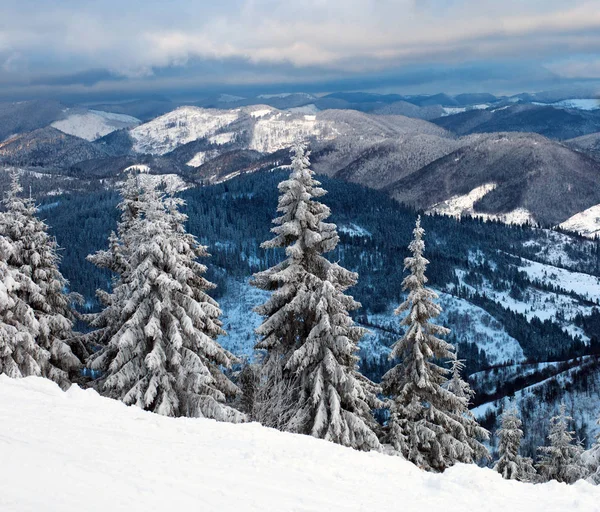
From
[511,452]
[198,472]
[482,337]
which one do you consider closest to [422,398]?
[198,472]

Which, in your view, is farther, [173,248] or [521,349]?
[521,349]

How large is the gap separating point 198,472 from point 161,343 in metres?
11.6

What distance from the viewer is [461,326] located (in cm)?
19838

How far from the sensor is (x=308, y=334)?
22.0 metres

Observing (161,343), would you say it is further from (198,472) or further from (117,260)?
(198,472)

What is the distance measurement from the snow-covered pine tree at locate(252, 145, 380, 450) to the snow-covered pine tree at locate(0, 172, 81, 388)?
1113 cm

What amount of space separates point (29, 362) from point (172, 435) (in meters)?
14.3

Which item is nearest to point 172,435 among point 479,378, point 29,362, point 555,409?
point 29,362

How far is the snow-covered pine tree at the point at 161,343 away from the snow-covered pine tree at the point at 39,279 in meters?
4.17

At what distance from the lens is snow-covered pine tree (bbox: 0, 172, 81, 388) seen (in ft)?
83.6

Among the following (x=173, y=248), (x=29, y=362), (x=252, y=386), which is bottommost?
(x=252, y=386)

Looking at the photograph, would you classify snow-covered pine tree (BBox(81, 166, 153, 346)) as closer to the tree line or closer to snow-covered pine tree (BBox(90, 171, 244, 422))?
the tree line

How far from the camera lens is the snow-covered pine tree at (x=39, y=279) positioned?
2547 centimetres

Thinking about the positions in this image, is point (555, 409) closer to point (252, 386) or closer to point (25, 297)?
point (252, 386)
